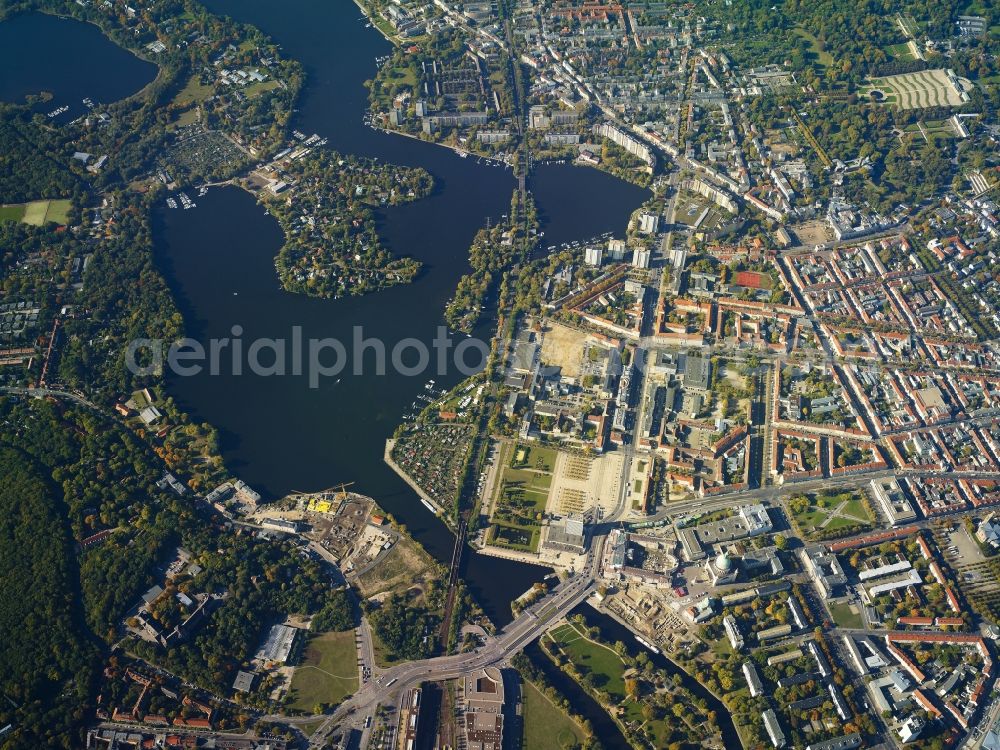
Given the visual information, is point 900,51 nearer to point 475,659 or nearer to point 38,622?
point 475,659

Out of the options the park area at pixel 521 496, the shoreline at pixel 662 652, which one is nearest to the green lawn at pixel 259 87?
the park area at pixel 521 496

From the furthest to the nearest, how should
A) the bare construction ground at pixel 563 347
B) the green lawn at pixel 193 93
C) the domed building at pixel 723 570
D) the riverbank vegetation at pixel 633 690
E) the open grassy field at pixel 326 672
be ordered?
the green lawn at pixel 193 93 < the bare construction ground at pixel 563 347 < the domed building at pixel 723 570 < the open grassy field at pixel 326 672 < the riverbank vegetation at pixel 633 690

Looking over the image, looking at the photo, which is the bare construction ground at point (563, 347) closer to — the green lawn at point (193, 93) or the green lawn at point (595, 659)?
the green lawn at point (595, 659)

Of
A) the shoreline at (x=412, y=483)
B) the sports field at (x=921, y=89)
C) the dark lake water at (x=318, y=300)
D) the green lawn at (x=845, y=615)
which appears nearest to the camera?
the green lawn at (x=845, y=615)

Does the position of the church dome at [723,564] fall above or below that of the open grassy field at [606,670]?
above

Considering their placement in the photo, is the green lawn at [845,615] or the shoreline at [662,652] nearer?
the shoreline at [662,652]

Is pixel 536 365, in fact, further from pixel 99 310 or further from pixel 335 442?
pixel 99 310
